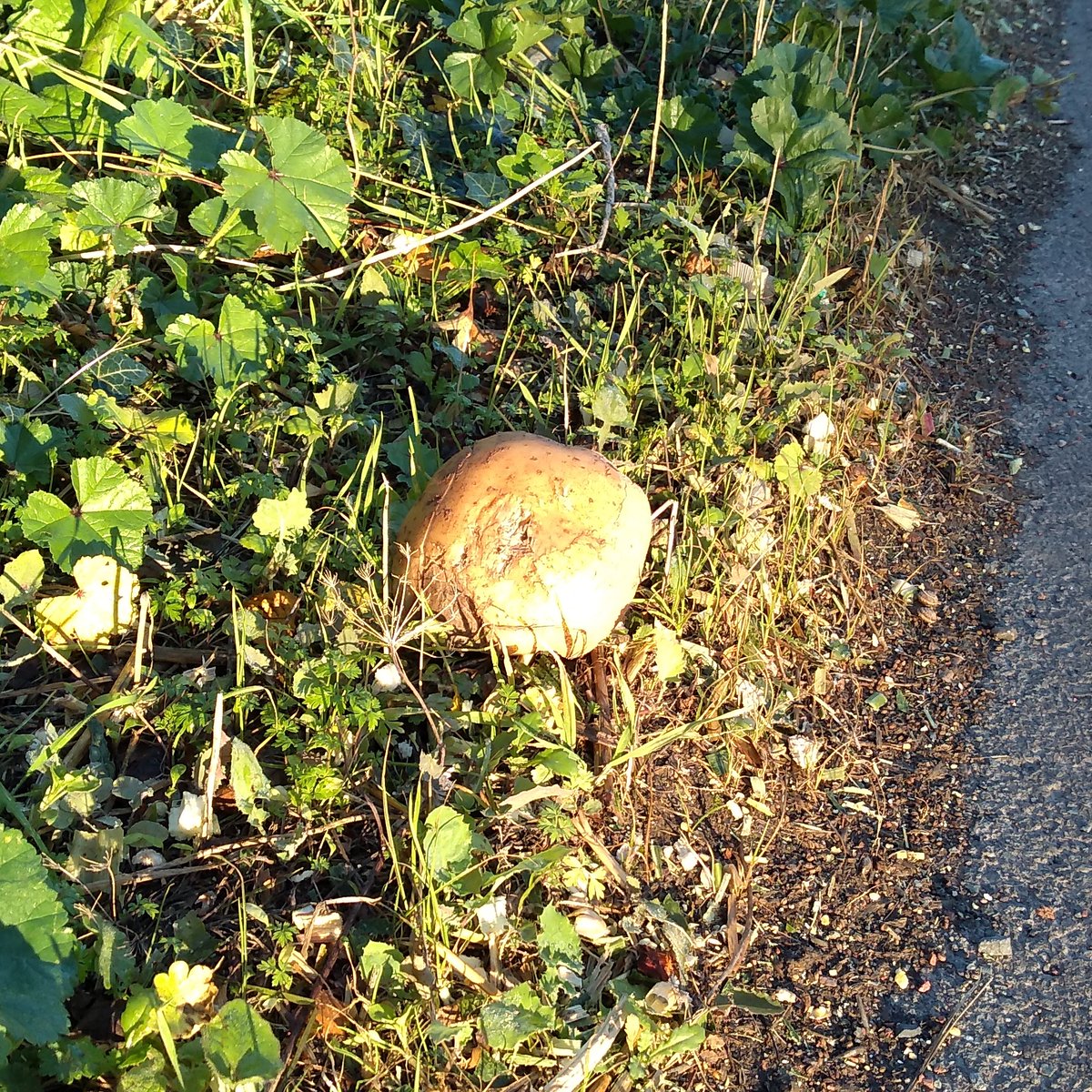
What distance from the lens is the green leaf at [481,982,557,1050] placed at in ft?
5.55

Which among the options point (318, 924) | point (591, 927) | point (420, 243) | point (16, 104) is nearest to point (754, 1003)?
point (591, 927)

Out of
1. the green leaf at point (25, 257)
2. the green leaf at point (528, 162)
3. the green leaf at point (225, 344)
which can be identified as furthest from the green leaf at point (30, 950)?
the green leaf at point (528, 162)

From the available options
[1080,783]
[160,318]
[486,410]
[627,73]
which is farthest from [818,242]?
[160,318]

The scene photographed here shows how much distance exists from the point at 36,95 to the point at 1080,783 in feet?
10.3

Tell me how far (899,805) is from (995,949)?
0.36 meters

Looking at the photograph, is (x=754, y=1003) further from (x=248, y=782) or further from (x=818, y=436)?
(x=818, y=436)

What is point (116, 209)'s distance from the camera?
256 cm

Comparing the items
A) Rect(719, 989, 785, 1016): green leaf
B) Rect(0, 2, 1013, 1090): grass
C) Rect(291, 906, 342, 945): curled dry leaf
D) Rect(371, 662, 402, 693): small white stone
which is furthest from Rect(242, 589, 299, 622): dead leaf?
Rect(719, 989, 785, 1016): green leaf

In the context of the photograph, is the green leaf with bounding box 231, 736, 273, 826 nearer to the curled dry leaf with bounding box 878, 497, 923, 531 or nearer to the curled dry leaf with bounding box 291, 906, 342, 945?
the curled dry leaf with bounding box 291, 906, 342, 945

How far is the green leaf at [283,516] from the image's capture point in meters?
2.17

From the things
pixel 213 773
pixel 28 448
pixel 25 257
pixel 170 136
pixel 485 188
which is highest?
pixel 170 136

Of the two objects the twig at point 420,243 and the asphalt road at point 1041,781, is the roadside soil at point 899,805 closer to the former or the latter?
the asphalt road at point 1041,781

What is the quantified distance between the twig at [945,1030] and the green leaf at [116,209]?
2.48 metres

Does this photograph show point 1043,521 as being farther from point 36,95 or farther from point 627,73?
Answer: point 36,95
